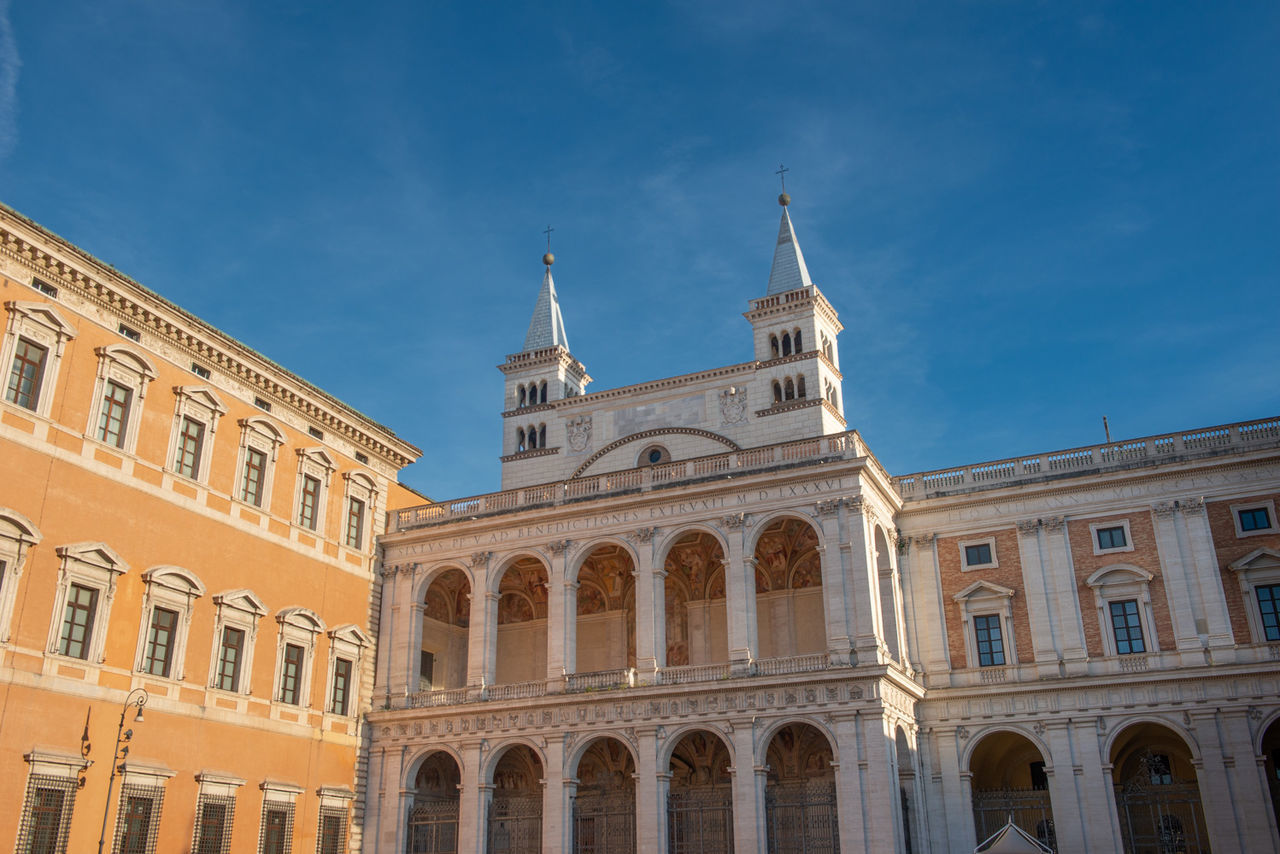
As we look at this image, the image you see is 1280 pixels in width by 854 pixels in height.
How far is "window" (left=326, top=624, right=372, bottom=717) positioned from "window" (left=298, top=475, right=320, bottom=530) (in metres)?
3.15

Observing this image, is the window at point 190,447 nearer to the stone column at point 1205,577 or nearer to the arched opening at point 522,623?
the arched opening at point 522,623

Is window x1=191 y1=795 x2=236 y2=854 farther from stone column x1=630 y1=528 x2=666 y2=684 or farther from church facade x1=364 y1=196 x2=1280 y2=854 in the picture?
stone column x1=630 y1=528 x2=666 y2=684

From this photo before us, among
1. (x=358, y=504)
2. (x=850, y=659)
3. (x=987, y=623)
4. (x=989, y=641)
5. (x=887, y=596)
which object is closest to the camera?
(x=850, y=659)

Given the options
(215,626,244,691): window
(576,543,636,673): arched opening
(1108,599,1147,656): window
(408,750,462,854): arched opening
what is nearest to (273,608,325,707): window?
(215,626,244,691): window

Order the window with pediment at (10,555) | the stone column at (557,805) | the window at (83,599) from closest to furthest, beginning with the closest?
the window with pediment at (10,555)
the window at (83,599)
the stone column at (557,805)

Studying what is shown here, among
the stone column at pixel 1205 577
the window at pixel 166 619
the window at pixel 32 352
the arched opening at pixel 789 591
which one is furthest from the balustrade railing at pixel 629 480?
the window at pixel 32 352

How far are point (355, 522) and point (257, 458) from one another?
14.5 ft

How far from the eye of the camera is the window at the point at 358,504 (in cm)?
3319

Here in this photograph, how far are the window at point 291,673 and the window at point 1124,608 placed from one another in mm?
21804

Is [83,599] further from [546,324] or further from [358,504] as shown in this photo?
[546,324]

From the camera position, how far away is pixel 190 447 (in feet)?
91.8

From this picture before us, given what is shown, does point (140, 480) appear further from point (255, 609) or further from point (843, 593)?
point (843, 593)

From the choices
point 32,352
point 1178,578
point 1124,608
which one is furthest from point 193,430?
point 1178,578

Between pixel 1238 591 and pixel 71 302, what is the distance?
98.1 ft
